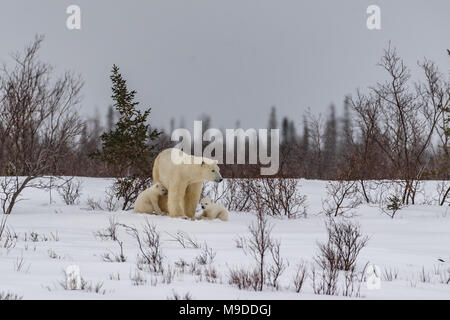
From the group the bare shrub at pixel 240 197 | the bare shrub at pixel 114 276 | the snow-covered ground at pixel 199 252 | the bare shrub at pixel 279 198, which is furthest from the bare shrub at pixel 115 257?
the bare shrub at pixel 240 197

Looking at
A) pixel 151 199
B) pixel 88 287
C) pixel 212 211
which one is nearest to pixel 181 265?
pixel 88 287

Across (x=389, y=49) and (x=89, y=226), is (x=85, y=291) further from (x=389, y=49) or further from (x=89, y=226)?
(x=389, y=49)

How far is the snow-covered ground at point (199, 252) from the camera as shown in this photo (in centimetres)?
383

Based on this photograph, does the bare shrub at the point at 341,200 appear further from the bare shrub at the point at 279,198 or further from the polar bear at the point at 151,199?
the polar bear at the point at 151,199

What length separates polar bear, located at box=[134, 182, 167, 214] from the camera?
9.90 metres

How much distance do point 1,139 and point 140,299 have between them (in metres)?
8.49

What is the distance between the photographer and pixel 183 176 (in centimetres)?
932

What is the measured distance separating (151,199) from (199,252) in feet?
13.4

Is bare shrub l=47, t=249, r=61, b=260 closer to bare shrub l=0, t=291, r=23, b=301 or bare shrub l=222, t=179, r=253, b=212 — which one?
bare shrub l=0, t=291, r=23, b=301

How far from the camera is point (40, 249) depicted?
5.93 m

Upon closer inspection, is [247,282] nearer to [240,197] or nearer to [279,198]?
[279,198]

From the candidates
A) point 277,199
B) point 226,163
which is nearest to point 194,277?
point 277,199

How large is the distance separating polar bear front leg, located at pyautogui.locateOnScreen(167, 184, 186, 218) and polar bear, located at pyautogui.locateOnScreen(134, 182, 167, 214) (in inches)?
19.9

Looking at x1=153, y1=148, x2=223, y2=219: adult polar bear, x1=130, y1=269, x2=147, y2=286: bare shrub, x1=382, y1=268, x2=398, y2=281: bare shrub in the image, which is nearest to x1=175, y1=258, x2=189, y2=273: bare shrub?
x1=130, y1=269, x2=147, y2=286: bare shrub
